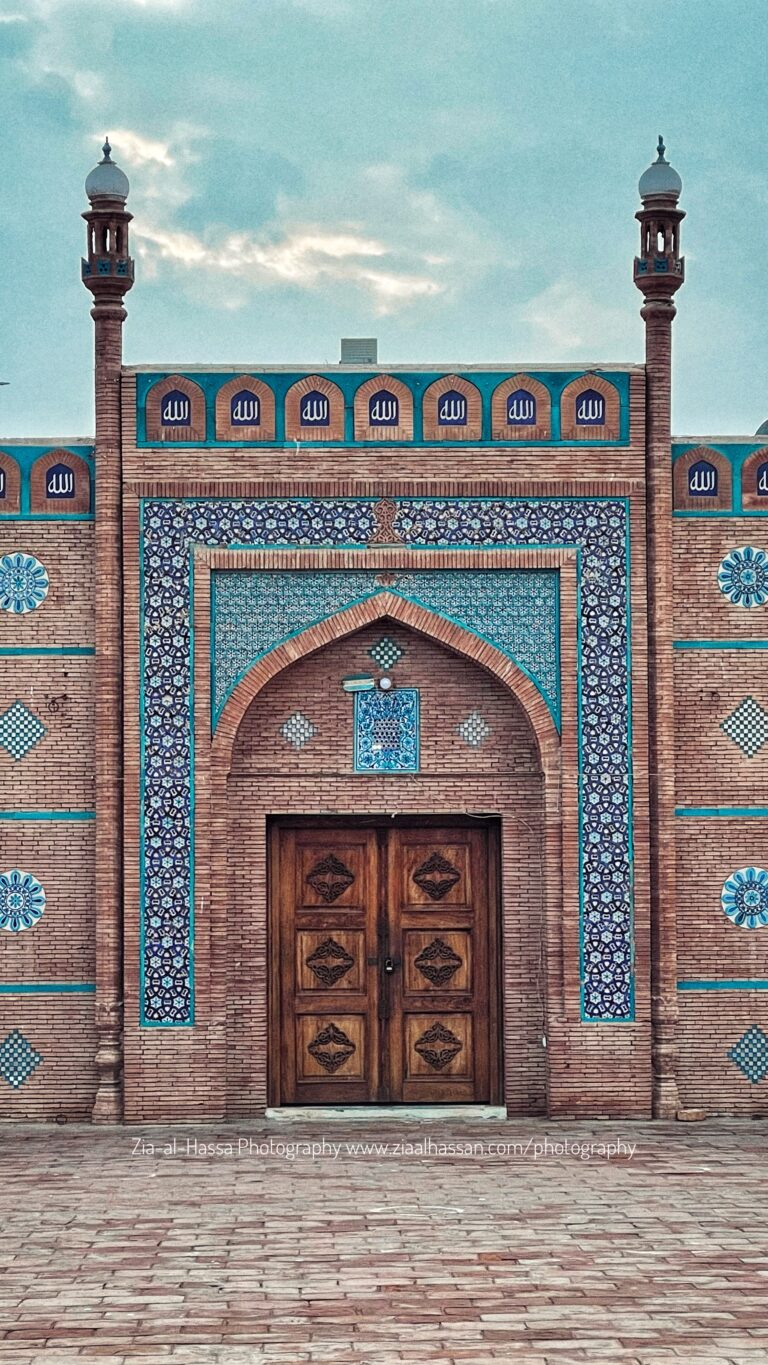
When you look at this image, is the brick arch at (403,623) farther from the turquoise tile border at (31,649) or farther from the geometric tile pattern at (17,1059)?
the geometric tile pattern at (17,1059)

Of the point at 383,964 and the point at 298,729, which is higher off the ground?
the point at 298,729

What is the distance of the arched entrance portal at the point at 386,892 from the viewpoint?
40.3 ft

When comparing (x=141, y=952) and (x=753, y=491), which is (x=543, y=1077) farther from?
(x=753, y=491)

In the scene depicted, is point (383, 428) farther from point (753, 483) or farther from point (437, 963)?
point (437, 963)

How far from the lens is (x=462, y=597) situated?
12133 millimetres

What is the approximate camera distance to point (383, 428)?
12.2 metres

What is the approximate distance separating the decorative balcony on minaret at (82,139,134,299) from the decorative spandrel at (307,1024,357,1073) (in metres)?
5.29

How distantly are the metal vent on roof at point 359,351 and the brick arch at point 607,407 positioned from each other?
152 centimetres

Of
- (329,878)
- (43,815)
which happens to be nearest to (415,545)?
(329,878)

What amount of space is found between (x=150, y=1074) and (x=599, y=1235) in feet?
13.6

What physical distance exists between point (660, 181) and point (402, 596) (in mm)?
3438

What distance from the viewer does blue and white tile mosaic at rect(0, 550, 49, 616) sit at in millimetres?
12281

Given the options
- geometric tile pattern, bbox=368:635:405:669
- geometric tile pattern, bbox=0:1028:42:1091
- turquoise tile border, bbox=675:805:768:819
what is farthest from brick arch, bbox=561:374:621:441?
geometric tile pattern, bbox=0:1028:42:1091

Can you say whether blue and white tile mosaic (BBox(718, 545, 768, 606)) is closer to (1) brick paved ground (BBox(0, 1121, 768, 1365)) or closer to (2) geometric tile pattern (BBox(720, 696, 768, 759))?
(2) geometric tile pattern (BBox(720, 696, 768, 759))
